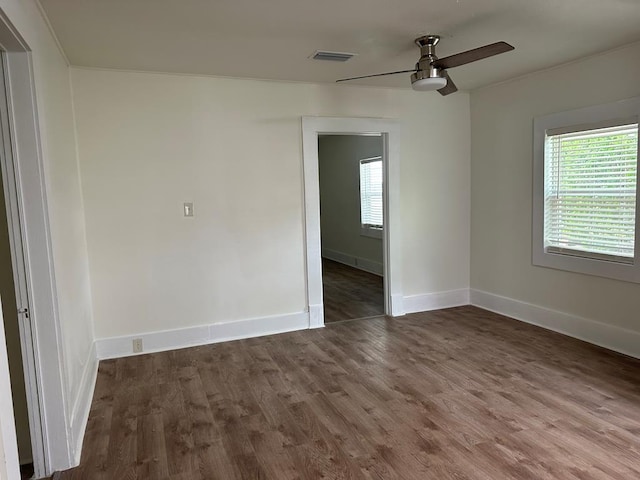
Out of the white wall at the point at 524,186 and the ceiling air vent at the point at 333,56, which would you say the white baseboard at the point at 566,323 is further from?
the ceiling air vent at the point at 333,56

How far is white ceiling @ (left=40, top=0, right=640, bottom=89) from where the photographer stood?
2.63 metres

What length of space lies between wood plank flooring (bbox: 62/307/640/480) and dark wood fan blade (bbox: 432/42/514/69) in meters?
2.20

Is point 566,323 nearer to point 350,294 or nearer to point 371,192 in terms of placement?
point 350,294

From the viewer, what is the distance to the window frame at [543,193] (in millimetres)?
3576

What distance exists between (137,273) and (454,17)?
10.4 feet

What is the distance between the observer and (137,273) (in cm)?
400

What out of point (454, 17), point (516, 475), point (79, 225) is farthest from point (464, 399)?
point (79, 225)

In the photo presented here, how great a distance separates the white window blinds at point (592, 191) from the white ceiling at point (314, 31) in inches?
28.7

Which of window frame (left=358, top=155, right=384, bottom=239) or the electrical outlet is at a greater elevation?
window frame (left=358, top=155, right=384, bottom=239)

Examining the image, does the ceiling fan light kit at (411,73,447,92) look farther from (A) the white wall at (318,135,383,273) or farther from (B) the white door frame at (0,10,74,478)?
(A) the white wall at (318,135,383,273)

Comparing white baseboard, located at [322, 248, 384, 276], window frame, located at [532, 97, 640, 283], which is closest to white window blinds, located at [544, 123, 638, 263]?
window frame, located at [532, 97, 640, 283]

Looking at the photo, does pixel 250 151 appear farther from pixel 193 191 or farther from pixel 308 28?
pixel 308 28

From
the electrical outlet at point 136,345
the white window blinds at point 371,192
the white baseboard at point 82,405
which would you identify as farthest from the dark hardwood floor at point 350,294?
the white baseboard at point 82,405

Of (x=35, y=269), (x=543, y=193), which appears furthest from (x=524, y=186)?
(x=35, y=269)
